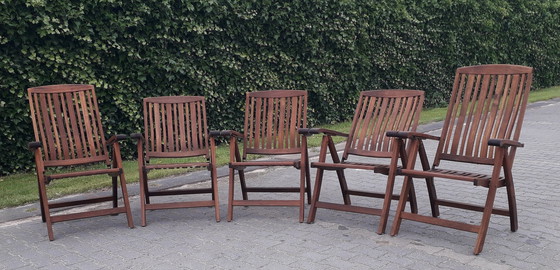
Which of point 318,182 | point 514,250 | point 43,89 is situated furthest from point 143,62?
point 514,250

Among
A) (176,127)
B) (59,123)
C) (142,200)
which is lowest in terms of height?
(142,200)

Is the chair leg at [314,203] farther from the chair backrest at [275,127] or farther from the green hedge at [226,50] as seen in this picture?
the green hedge at [226,50]

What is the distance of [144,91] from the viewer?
8953 millimetres

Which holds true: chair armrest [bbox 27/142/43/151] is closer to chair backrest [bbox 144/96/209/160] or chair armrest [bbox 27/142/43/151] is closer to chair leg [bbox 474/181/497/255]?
chair backrest [bbox 144/96/209/160]

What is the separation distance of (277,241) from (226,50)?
195 inches

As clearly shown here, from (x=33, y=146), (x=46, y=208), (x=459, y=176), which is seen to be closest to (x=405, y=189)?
(x=459, y=176)

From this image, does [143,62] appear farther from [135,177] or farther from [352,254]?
[352,254]

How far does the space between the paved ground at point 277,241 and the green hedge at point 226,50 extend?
2.07 m

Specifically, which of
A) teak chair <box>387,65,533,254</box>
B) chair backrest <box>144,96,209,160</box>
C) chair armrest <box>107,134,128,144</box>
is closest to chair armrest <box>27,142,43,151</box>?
chair armrest <box>107,134,128,144</box>

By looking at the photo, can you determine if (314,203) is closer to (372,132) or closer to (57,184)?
(372,132)

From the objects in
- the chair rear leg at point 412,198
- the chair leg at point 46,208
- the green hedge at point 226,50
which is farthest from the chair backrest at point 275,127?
the green hedge at point 226,50

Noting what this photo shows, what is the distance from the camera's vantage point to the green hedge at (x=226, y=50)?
25.6 ft

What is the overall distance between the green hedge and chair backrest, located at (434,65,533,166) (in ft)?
14.5

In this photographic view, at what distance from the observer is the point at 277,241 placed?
17.6 ft
